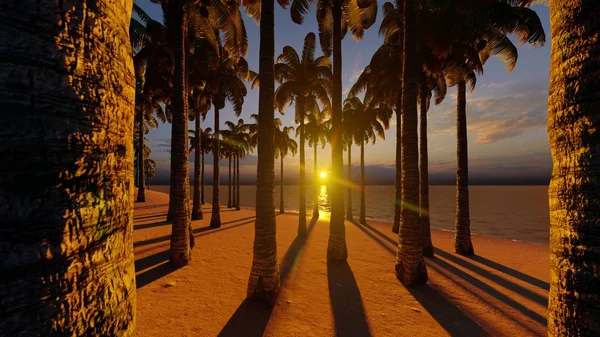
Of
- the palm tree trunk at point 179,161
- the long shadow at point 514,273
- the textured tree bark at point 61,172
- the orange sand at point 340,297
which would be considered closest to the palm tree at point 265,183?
the orange sand at point 340,297

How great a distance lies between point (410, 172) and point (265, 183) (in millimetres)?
4789

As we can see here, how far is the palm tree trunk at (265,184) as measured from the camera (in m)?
5.77

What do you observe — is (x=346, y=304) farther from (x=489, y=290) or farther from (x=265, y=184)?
(x=489, y=290)

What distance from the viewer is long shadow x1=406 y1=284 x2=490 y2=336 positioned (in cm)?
505

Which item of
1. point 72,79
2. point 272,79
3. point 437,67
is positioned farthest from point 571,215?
point 437,67

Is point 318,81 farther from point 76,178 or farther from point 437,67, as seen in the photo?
point 76,178

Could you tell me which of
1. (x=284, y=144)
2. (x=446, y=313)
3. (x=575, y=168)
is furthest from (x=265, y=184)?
(x=284, y=144)

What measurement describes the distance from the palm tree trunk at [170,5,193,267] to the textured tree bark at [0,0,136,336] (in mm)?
7459

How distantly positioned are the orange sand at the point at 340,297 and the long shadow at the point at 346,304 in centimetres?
3

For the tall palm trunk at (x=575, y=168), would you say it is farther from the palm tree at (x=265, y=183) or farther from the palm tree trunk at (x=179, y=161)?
the palm tree trunk at (x=179, y=161)

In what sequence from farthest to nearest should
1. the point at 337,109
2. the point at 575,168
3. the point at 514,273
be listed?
the point at 337,109
the point at 514,273
the point at 575,168

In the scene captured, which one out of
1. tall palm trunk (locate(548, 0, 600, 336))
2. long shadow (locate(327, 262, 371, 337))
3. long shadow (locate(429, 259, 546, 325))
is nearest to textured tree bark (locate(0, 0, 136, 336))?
tall palm trunk (locate(548, 0, 600, 336))

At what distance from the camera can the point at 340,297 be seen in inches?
251

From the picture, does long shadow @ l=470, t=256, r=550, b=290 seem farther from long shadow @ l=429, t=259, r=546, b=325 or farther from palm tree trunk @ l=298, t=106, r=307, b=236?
palm tree trunk @ l=298, t=106, r=307, b=236
